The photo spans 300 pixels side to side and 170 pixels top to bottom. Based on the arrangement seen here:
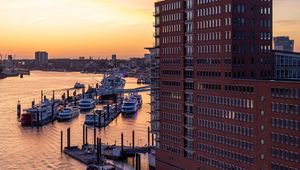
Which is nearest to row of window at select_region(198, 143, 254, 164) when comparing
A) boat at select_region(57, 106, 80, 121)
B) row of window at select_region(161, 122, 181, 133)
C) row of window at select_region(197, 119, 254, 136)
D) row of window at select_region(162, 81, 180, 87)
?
row of window at select_region(197, 119, 254, 136)

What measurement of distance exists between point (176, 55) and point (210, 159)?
11.8 metres

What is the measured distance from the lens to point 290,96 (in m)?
41.8

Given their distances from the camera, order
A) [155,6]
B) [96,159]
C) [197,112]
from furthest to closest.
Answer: [96,159] < [155,6] < [197,112]

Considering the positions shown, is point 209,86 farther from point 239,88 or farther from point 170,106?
point 170,106

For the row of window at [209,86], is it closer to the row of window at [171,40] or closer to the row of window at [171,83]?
the row of window at [171,83]

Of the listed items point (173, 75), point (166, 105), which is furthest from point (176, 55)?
point (166, 105)

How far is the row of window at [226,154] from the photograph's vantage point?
46.4 meters

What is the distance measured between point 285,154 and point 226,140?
787cm

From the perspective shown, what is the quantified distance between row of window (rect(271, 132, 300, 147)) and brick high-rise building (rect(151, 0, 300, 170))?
75 mm

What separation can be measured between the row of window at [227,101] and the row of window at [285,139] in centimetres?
354

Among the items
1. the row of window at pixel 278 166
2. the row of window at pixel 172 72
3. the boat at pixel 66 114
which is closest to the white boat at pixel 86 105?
the boat at pixel 66 114

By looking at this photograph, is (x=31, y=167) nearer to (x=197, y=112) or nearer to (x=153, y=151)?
(x=153, y=151)

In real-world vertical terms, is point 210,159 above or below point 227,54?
below

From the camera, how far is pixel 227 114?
48906 mm
